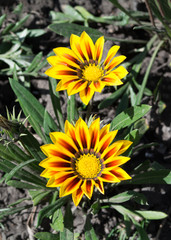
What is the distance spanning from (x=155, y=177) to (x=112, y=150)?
0.68 m

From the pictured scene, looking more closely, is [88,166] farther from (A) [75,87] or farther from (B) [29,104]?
(B) [29,104]

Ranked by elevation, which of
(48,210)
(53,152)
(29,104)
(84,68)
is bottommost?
(48,210)

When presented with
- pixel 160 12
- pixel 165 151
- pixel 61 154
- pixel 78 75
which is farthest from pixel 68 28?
pixel 165 151

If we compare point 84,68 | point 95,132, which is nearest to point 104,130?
point 95,132

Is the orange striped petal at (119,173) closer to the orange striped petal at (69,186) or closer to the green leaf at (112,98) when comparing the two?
the orange striped petal at (69,186)

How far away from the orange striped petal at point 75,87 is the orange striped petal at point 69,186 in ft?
1.63

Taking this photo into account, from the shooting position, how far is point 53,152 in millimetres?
1726

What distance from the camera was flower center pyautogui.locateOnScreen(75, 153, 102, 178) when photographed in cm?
184

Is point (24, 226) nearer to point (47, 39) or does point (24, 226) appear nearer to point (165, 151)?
point (165, 151)

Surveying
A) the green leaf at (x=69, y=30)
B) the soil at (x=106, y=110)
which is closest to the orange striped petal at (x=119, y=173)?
the soil at (x=106, y=110)

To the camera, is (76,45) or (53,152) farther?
(76,45)

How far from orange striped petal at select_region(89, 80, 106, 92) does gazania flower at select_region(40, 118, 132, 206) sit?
17 cm

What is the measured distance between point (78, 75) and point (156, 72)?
1.41 metres

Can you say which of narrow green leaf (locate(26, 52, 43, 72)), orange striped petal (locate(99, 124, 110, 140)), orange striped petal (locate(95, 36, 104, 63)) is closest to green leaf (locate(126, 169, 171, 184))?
orange striped petal (locate(99, 124, 110, 140))
